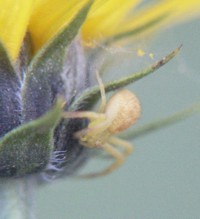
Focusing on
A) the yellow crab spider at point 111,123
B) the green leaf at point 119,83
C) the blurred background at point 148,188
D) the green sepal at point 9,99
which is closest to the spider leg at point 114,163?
the yellow crab spider at point 111,123

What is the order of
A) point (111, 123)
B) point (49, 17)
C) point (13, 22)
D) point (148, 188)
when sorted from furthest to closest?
point (148, 188) → point (111, 123) → point (49, 17) → point (13, 22)

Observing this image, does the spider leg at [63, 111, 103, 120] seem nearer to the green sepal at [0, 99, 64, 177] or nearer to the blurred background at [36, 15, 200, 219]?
the green sepal at [0, 99, 64, 177]

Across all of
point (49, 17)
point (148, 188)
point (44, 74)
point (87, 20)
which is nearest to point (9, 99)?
point (44, 74)

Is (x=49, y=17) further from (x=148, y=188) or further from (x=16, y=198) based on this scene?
(x=148, y=188)

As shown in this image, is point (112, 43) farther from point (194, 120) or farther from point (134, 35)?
point (194, 120)

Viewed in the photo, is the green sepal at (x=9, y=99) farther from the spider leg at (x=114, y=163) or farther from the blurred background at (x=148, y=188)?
the blurred background at (x=148, y=188)

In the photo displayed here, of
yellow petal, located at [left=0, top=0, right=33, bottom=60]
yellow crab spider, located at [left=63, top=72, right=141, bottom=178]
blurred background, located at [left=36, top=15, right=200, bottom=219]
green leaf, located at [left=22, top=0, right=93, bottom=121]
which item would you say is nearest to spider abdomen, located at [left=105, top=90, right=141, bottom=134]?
yellow crab spider, located at [left=63, top=72, right=141, bottom=178]
